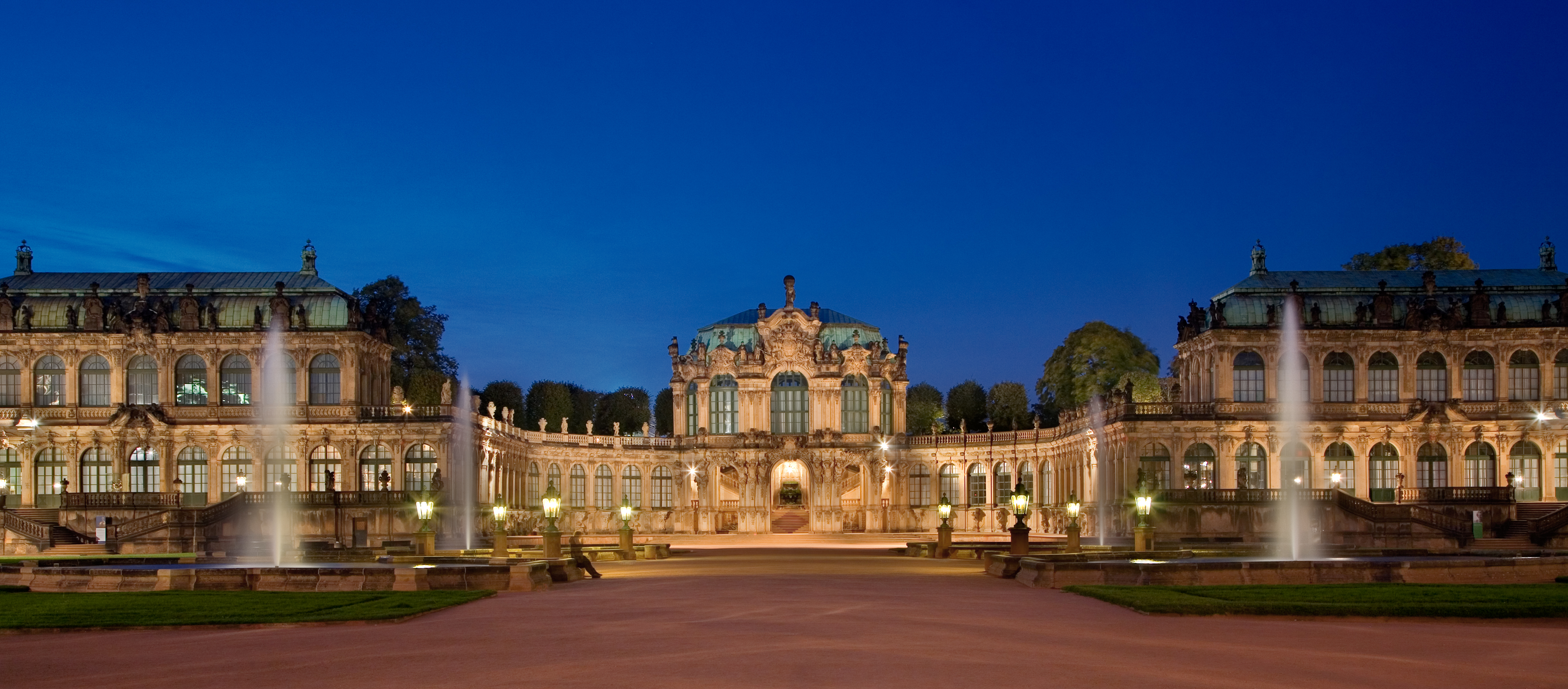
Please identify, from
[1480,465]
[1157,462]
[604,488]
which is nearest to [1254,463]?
[1157,462]

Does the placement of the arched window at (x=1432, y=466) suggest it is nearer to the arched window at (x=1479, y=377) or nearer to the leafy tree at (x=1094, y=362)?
the arched window at (x=1479, y=377)

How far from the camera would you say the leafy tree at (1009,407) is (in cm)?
11188

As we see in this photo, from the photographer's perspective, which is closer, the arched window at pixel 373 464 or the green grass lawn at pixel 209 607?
the green grass lawn at pixel 209 607

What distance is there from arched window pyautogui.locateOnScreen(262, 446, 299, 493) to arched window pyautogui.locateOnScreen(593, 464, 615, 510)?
64.4ft

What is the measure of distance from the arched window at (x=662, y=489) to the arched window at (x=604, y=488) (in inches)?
104

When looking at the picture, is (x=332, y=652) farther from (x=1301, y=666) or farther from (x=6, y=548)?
(x=6, y=548)

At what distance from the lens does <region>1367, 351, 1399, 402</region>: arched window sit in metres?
76.2

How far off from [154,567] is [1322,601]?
24.3 meters

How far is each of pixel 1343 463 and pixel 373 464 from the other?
4500 cm

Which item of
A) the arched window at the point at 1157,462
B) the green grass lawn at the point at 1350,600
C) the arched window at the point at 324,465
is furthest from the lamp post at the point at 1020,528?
the arched window at the point at 324,465

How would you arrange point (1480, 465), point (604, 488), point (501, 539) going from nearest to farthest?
point (501, 539) → point (1480, 465) → point (604, 488)

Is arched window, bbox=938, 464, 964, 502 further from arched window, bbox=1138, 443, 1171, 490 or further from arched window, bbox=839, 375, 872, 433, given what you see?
arched window, bbox=1138, 443, 1171, 490

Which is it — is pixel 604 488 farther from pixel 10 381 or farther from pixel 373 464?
pixel 10 381

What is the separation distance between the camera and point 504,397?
107812 millimetres
